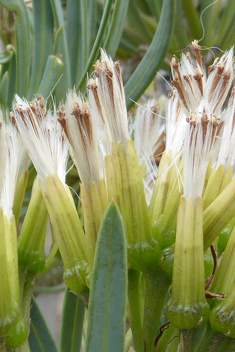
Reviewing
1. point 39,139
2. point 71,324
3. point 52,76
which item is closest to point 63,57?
point 52,76

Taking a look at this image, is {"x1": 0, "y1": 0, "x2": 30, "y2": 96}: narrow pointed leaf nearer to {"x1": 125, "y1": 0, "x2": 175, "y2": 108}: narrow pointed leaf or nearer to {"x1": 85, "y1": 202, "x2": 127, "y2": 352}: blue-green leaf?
{"x1": 125, "y1": 0, "x2": 175, "y2": 108}: narrow pointed leaf

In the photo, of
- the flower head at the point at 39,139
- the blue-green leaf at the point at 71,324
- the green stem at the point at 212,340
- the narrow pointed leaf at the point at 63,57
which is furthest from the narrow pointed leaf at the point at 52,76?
the green stem at the point at 212,340

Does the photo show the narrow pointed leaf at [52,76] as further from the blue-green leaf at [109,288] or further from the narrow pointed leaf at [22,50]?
the blue-green leaf at [109,288]

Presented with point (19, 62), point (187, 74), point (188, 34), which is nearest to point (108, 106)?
point (187, 74)

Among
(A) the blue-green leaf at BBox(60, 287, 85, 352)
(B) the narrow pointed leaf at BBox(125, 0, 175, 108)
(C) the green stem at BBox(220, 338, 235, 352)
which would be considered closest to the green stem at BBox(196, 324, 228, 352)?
(C) the green stem at BBox(220, 338, 235, 352)

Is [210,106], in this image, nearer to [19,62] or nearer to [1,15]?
[19,62]
